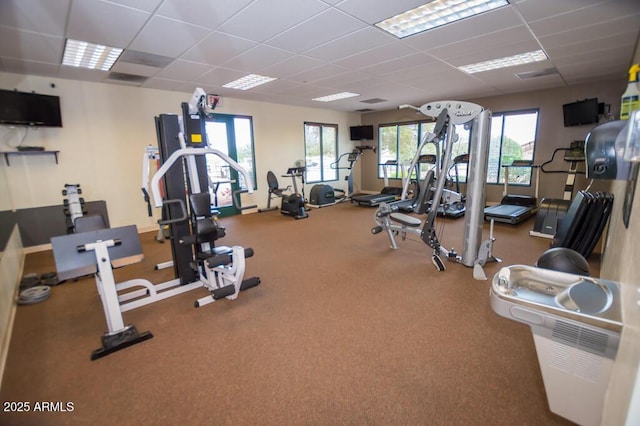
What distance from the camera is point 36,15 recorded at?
2.59 metres

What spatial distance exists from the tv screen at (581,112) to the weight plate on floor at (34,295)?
29.3ft

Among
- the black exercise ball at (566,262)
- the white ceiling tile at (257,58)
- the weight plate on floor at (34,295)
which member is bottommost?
the weight plate on floor at (34,295)

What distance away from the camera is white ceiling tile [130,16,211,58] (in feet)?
9.43

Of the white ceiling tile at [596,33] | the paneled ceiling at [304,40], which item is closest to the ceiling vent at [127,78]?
the paneled ceiling at [304,40]

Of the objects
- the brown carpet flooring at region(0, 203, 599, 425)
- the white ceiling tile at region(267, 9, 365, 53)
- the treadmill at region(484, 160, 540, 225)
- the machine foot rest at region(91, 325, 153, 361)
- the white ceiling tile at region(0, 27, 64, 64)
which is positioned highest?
the white ceiling tile at region(0, 27, 64, 64)

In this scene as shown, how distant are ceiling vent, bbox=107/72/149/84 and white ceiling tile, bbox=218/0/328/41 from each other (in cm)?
253

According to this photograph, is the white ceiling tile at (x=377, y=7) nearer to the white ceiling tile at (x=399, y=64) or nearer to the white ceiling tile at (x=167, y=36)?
the white ceiling tile at (x=399, y=64)

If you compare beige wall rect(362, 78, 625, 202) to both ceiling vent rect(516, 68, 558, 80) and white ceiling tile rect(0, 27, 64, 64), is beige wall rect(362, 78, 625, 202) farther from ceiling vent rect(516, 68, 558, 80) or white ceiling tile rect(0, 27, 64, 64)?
white ceiling tile rect(0, 27, 64, 64)

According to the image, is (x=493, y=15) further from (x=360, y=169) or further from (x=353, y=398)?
(x=360, y=169)

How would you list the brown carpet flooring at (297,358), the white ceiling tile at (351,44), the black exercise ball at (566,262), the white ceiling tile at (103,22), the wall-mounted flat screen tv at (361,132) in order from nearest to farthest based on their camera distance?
the brown carpet flooring at (297,358) → the black exercise ball at (566,262) → the white ceiling tile at (103,22) → the white ceiling tile at (351,44) → the wall-mounted flat screen tv at (361,132)

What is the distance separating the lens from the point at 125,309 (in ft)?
8.93

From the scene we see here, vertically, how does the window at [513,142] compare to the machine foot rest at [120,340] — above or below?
above

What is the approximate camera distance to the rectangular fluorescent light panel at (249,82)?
5062 millimetres

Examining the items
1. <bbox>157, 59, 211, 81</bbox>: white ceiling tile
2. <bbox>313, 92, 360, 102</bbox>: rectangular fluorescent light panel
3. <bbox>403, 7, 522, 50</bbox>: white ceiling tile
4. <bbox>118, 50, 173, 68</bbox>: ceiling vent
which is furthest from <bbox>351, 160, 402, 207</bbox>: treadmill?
<bbox>118, 50, 173, 68</bbox>: ceiling vent
